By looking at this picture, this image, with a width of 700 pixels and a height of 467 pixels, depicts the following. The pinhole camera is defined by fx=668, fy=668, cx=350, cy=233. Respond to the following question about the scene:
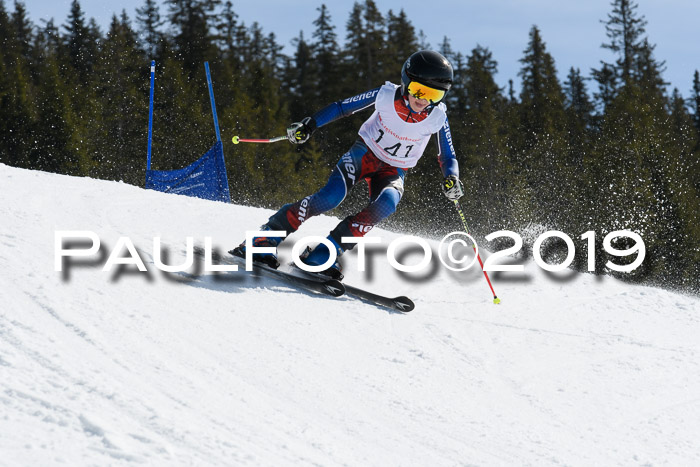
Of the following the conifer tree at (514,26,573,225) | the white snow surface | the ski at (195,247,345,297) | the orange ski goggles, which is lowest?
the white snow surface

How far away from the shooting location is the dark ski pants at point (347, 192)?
464 centimetres

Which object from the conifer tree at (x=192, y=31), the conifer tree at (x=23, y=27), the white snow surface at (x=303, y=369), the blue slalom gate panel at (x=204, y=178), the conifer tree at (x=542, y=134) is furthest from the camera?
the conifer tree at (x=23, y=27)

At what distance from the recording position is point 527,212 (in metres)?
30.1

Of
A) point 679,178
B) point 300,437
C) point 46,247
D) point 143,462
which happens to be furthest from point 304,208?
point 679,178

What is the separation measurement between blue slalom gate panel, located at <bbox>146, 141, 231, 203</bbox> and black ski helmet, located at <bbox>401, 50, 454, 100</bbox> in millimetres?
6672

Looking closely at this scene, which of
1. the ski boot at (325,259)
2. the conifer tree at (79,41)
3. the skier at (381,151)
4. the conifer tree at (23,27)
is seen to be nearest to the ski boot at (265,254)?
the skier at (381,151)

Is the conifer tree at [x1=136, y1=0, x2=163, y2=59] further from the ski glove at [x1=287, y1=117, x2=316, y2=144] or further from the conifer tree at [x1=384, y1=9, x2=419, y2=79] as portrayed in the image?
the ski glove at [x1=287, y1=117, x2=316, y2=144]

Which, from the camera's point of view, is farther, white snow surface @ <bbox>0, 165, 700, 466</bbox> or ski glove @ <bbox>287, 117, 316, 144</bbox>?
ski glove @ <bbox>287, 117, 316, 144</bbox>

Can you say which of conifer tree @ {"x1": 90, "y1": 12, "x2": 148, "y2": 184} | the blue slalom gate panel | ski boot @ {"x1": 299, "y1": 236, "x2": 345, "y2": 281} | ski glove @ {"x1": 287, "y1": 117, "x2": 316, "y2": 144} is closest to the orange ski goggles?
ski glove @ {"x1": 287, "y1": 117, "x2": 316, "y2": 144}

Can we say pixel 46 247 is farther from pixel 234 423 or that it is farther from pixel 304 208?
pixel 234 423

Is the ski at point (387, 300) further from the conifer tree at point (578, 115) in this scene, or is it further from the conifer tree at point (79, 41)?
the conifer tree at point (79, 41)

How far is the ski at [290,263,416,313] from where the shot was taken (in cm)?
447

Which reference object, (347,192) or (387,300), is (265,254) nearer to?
(347,192)

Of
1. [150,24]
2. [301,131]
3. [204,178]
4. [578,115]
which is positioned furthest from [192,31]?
[301,131]
